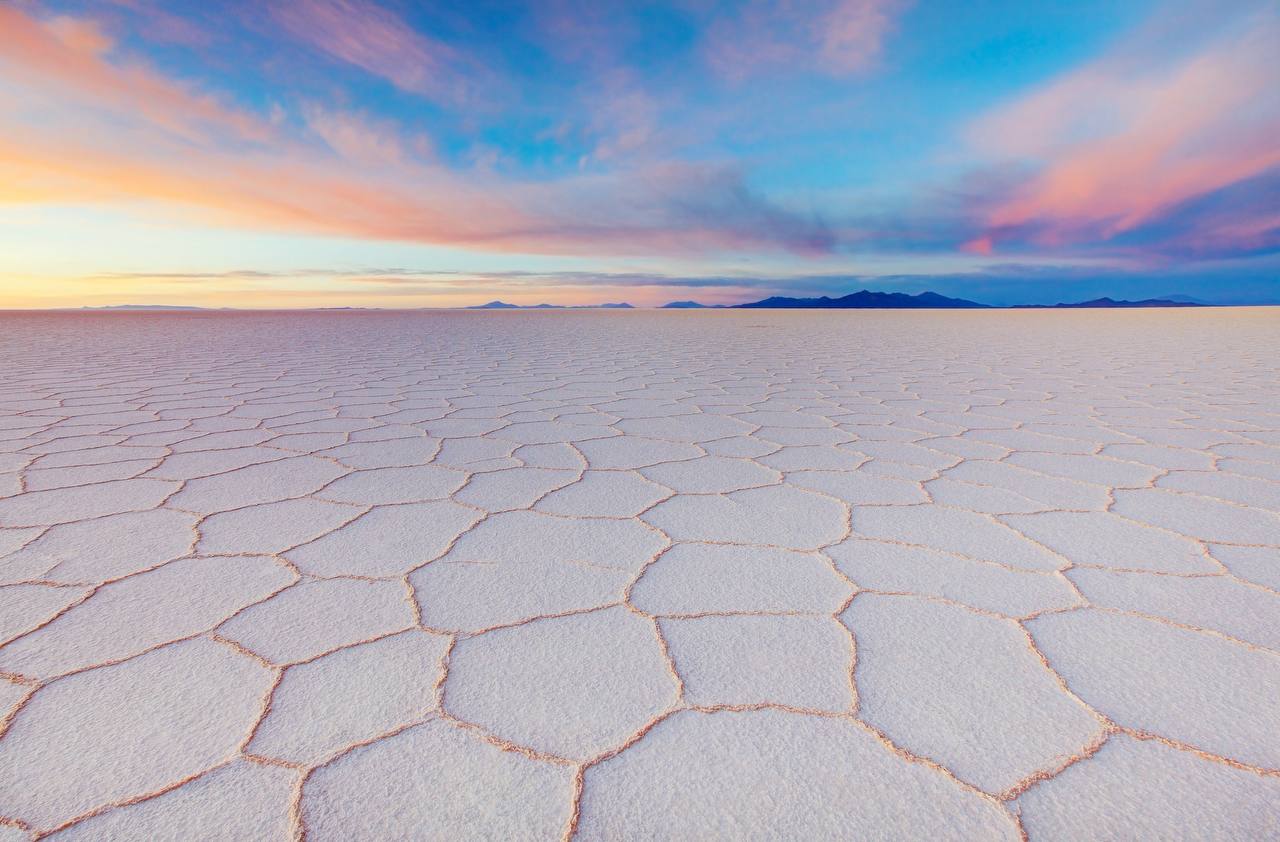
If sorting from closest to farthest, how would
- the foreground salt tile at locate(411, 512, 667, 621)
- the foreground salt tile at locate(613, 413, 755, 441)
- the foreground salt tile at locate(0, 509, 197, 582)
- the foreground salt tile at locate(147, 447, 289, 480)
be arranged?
the foreground salt tile at locate(411, 512, 667, 621), the foreground salt tile at locate(0, 509, 197, 582), the foreground salt tile at locate(147, 447, 289, 480), the foreground salt tile at locate(613, 413, 755, 441)

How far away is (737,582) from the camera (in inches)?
48.3

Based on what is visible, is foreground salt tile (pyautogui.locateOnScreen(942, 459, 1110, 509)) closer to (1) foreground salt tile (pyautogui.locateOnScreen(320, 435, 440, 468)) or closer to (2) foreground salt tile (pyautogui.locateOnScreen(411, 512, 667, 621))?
(2) foreground salt tile (pyautogui.locateOnScreen(411, 512, 667, 621))

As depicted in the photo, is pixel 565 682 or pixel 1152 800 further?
pixel 565 682

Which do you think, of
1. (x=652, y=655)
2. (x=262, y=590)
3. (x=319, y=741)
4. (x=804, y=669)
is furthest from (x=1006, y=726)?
(x=262, y=590)

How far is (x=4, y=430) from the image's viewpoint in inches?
97.4

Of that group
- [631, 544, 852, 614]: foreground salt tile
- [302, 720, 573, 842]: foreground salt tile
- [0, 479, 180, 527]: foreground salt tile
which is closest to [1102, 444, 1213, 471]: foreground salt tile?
[631, 544, 852, 614]: foreground salt tile

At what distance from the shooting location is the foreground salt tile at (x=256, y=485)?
1658mm

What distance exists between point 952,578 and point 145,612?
131 centimetres

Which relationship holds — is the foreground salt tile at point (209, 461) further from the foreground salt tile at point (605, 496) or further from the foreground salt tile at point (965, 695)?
the foreground salt tile at point (965, 695)

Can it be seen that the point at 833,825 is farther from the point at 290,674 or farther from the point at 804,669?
the point at 290,674

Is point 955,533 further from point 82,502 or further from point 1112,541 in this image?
point 82,502

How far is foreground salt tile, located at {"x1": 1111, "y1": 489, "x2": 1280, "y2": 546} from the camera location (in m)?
Result: 1.43

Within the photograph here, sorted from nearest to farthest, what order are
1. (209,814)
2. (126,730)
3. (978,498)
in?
(209,814) < (126,730) < (978,498)

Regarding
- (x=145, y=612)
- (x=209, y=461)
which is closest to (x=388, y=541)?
(x=145, y=612)
